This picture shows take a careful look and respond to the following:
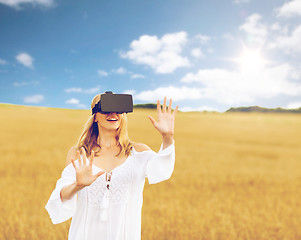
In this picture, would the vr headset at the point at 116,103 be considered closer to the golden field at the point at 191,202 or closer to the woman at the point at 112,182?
the woman at the point at 112,182

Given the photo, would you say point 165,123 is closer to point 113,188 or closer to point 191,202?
point 113,188

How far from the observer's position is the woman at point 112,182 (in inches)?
100

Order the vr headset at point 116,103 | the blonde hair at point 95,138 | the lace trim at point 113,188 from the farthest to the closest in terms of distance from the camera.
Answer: the blonde hair at point 95,138
the lace trim at point 113,188
the vr headset at point 116,103

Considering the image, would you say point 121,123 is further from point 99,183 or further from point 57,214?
point 57,214

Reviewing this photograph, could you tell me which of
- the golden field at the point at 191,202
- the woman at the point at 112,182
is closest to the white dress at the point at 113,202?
the woman at the point at 112,182

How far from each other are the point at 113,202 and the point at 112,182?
186 millimetres

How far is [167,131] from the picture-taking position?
254cm

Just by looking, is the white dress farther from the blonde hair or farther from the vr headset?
the vr headset

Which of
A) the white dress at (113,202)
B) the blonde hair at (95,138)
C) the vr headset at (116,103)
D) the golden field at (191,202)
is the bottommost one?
the golden field at (191,202)

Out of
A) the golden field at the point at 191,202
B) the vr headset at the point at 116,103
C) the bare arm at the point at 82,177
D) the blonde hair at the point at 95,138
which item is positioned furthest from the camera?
the golden field at the point at 191,202

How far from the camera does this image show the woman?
2545mm

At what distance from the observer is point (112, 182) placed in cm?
265

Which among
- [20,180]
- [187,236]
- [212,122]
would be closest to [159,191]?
[187,236]

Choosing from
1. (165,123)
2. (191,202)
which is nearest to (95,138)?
(165,123)
